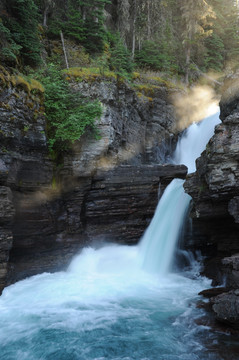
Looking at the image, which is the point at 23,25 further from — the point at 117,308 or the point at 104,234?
the point at 117,308

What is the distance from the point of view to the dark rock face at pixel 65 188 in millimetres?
10648

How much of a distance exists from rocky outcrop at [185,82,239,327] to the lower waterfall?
0.88m

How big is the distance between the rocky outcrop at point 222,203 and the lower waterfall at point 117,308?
0.88m

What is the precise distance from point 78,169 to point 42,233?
360cm

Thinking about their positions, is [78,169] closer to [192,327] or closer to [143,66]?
[192,327]

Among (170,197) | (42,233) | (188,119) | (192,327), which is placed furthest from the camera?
(188,119)

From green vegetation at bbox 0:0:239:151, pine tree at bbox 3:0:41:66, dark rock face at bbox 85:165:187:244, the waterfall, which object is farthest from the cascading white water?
pine tree at bbox 3:0:41:66

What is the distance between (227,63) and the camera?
28.5 metres

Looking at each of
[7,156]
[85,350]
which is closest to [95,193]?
[7,156]

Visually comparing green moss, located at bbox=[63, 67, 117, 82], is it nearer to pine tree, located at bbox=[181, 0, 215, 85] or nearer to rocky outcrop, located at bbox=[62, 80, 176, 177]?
rocky outcrop, located at bbox=[62, 80, 176, 177]

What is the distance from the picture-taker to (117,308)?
880 cm

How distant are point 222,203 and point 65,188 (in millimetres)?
7386

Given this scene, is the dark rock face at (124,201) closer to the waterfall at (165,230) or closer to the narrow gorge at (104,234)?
the narrow gorge at (104,234)

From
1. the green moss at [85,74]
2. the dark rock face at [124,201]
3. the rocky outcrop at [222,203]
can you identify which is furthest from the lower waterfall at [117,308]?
the green moss at [85,74]
